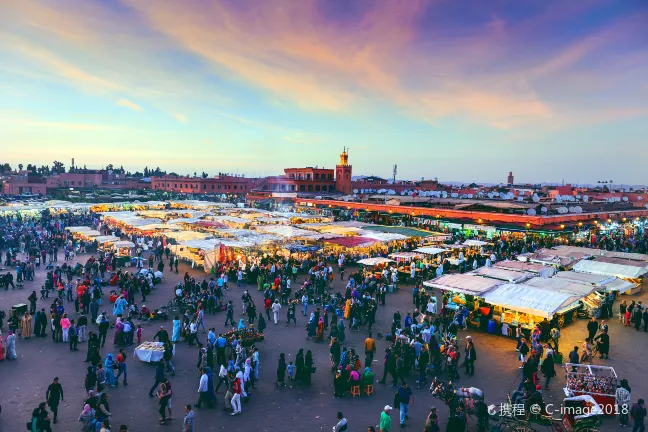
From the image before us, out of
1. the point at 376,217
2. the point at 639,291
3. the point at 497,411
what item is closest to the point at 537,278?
the point at 639,291

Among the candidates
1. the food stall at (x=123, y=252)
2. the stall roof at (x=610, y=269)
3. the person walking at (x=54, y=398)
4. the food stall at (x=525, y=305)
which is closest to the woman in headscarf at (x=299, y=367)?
the person walking at (x=54, y=398)

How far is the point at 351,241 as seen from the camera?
22.9 meters

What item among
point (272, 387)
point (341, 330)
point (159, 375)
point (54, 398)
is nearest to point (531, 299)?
point (341, 330)

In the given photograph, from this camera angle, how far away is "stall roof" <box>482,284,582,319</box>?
469 inches

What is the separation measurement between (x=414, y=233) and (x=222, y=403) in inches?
783

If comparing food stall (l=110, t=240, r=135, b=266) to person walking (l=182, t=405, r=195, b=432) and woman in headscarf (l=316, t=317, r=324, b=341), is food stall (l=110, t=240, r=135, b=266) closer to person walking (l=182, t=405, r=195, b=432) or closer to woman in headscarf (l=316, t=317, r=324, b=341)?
woman in headscarf (l=316, t=317, r=324, b=341)

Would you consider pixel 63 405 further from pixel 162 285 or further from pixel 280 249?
pixel 280 249

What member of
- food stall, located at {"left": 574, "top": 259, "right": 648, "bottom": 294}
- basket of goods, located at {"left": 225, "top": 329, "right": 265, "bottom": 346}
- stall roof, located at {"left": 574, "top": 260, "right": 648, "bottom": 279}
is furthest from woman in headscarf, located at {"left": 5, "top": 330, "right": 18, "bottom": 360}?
stall roof, located at {"left": 574, "top": 260, "right": 648, "bottom": 279}

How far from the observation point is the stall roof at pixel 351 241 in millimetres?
22208

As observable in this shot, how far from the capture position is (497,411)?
781 cm

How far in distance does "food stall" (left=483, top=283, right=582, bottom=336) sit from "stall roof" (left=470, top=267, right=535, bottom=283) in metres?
1.41

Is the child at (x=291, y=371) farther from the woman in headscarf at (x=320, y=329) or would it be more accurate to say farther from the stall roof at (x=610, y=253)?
the stall roof at (x=610, y=253)

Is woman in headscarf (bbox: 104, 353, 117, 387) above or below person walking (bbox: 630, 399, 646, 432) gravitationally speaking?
below

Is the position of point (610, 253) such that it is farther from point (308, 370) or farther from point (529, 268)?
point (308, 370)
